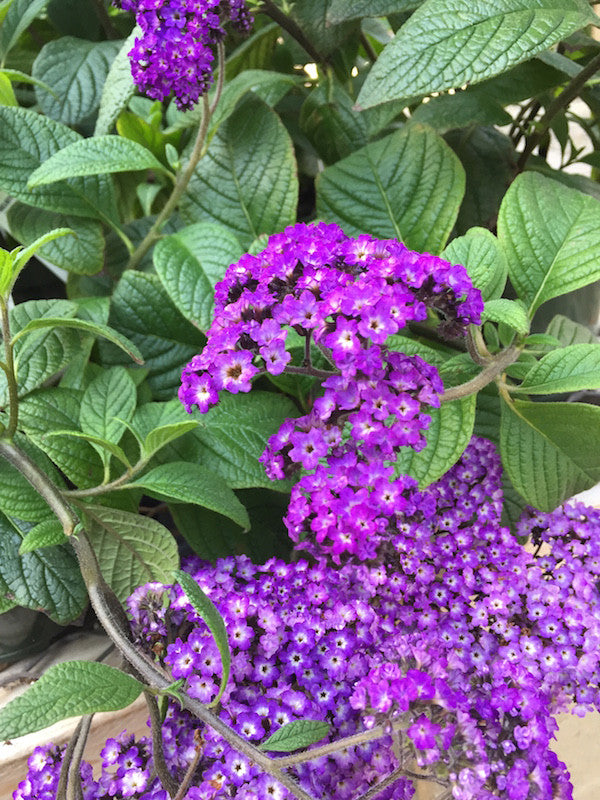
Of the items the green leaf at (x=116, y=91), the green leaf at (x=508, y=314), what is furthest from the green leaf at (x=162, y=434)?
the green leaf at (x=116, y=91)

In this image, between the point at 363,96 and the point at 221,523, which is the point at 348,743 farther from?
the point at 363,96

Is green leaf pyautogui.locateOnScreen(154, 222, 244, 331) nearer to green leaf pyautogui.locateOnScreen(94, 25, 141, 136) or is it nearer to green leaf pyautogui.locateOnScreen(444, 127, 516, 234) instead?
green leaf pyautogui.locateOnScreen(94, 25, 141, 136)

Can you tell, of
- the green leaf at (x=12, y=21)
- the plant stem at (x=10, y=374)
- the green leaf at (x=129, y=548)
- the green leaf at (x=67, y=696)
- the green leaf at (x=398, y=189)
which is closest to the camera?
the green leaf at (x=67, y=696)

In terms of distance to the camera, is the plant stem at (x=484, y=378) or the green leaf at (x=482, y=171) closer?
the plant stem at (x=484, y=378)

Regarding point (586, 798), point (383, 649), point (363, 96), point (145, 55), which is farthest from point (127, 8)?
point (586, 798)

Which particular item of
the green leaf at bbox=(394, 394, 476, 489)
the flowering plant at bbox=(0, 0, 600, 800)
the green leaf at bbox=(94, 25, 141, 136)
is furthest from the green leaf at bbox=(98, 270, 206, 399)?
the green leaf at bbox=(394, 394, 476, 489)

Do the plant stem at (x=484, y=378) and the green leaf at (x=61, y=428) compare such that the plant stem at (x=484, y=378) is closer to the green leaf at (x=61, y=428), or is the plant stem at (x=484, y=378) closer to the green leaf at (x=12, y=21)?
the green leaf at (x=61, y=428)

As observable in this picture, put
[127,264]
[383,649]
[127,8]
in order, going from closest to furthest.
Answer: [383,649] → [127,8] → [127,264]
